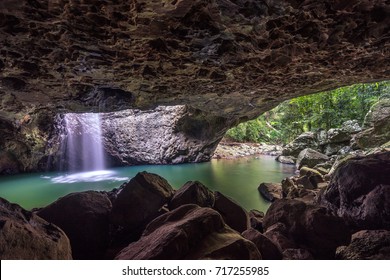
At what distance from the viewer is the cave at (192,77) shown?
69.7 inches

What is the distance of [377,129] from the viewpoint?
816 cm

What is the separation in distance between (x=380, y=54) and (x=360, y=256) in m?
2.13

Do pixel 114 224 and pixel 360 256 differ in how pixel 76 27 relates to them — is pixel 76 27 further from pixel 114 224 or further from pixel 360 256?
pixel 360 256

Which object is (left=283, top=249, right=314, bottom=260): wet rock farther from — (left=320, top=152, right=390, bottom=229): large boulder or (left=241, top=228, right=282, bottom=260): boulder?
(left=320, top=152, right=390, bottom=229): large boulder

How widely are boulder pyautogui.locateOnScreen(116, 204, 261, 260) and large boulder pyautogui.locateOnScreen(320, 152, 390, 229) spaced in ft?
5.01

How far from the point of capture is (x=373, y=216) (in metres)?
2.50

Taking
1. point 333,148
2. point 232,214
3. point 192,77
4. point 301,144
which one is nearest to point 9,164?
point 192,77

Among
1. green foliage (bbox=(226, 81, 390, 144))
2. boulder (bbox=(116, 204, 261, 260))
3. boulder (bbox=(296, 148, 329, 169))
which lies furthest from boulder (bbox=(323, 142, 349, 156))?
boulder (bbox=(116, 204, 261, 260))

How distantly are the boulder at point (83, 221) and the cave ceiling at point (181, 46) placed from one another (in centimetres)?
153

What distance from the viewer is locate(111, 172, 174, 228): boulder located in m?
2.90

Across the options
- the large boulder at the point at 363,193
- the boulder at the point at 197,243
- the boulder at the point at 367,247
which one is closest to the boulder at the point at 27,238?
the boulder at the point at 197,243

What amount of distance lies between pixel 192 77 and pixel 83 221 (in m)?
2.17

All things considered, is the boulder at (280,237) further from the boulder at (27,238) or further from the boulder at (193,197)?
the boulder at (27,238)
